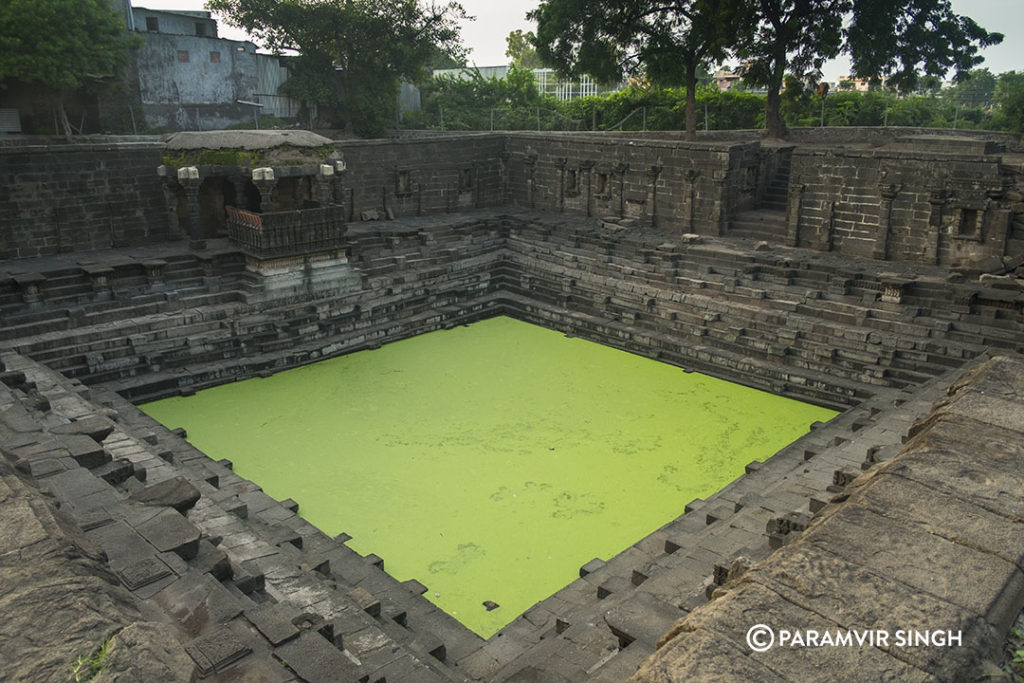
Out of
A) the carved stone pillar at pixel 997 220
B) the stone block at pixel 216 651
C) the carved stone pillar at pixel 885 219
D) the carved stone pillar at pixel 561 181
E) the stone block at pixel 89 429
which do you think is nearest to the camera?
the stone block at pixel 216 651

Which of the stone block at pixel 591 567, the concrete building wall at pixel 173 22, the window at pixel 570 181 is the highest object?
the concrete building wall at pixel 173 22

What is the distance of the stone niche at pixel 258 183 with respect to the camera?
13203mm

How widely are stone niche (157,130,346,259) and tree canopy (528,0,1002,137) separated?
287 inches

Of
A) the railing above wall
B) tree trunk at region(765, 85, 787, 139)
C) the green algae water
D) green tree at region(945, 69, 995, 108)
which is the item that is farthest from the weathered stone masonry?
green tree at region(945, 69, 995, 108)

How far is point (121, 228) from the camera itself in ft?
45.0

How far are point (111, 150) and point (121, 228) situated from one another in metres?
1.36

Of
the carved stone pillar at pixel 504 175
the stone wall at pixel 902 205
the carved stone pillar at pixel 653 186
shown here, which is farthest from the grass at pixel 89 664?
the carved stone pillar at pixel 504 175

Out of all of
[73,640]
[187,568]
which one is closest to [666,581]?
[187,568]

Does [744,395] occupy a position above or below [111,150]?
below

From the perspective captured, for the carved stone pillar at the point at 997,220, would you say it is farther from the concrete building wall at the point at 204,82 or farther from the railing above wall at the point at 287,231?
the concrete building wall at the point at 204,82

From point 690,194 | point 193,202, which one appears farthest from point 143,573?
point 690,194

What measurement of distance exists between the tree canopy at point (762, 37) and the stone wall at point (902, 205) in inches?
155

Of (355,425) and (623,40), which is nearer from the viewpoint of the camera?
(355,425)

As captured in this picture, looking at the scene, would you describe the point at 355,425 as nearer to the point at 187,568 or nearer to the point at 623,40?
the point at 187,568
